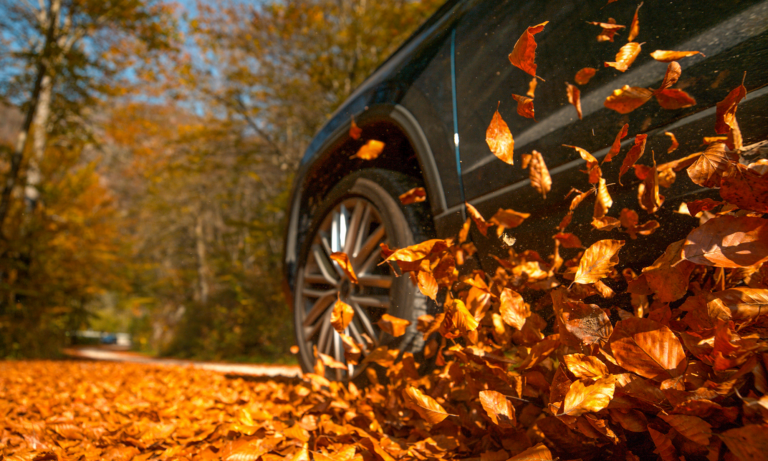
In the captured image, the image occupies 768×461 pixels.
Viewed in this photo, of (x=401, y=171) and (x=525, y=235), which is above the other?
(x=401, y=171)

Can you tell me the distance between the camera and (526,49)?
98cm

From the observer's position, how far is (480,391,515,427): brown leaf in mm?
911

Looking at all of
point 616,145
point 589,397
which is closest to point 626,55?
point 616,145

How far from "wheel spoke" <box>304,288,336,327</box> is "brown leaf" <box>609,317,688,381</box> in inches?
54.8

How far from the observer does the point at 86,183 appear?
10.3 metres

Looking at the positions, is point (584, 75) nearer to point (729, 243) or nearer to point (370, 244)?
point (729, 243)

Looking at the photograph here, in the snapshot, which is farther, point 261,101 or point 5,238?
point 261,101

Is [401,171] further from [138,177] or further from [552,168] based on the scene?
[138,177]

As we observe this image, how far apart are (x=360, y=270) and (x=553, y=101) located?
1.03 m

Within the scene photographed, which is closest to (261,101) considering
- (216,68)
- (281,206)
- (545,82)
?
(216,68)

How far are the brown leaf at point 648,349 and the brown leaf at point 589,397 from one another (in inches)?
1.9

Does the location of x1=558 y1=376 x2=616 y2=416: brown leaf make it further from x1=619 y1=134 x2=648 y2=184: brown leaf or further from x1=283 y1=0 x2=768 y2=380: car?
x1=619 y1=134 x2=648 y2=184: brown leaf

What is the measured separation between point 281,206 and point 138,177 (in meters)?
10.3

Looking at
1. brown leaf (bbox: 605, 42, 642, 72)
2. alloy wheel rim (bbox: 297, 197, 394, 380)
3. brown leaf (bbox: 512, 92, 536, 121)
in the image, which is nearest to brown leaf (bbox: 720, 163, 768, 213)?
brown leaf (bbox: 605, 42, 642, 72)
